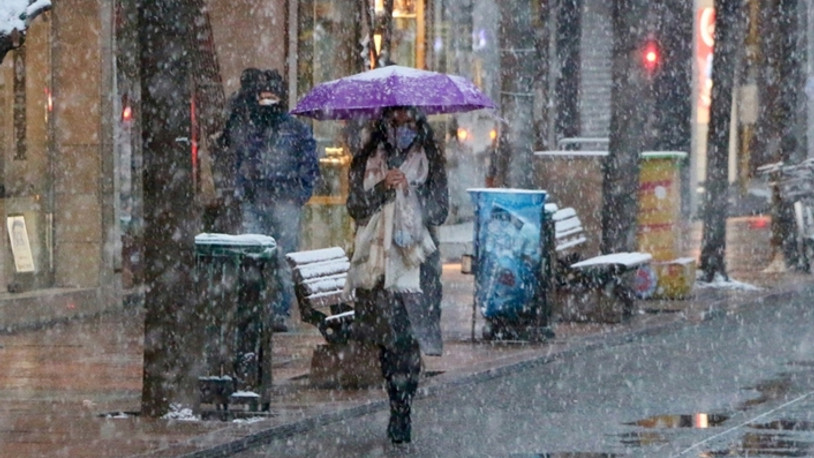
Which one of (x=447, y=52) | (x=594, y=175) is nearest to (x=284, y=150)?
(x=594, y=175)

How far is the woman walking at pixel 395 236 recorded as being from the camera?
33.5ft

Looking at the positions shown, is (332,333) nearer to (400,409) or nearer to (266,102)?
(400,409)

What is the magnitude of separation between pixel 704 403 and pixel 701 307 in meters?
7.19

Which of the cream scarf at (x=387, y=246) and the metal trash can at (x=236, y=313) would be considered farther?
the metal trash can at (x=236, y=313)

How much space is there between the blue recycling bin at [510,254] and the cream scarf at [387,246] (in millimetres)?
4974

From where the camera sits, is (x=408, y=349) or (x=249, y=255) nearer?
(x=408, y=349)

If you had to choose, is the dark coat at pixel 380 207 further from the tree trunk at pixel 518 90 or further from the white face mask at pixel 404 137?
the tree trunk at pixel 518 90

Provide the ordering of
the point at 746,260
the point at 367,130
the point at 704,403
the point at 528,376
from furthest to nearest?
the point at 746,260 < the point at 528,376 < the point at 704,403 < the point at 367,130

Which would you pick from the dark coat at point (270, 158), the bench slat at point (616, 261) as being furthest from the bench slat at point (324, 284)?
the bench slat at point (616, 261)

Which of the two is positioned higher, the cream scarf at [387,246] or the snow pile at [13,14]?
the snow pile at [13,14]

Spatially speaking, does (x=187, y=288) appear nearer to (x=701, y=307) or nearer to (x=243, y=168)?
(x=243, y=168)

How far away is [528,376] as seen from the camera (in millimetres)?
13727

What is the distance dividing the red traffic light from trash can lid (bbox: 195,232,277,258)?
376 inches

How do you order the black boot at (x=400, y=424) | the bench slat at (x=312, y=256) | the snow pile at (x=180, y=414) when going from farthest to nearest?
the bench slat at (x=312, y=256) < the snow pile at (x=180, y=414) < the black boot at (x=400, y=424)
